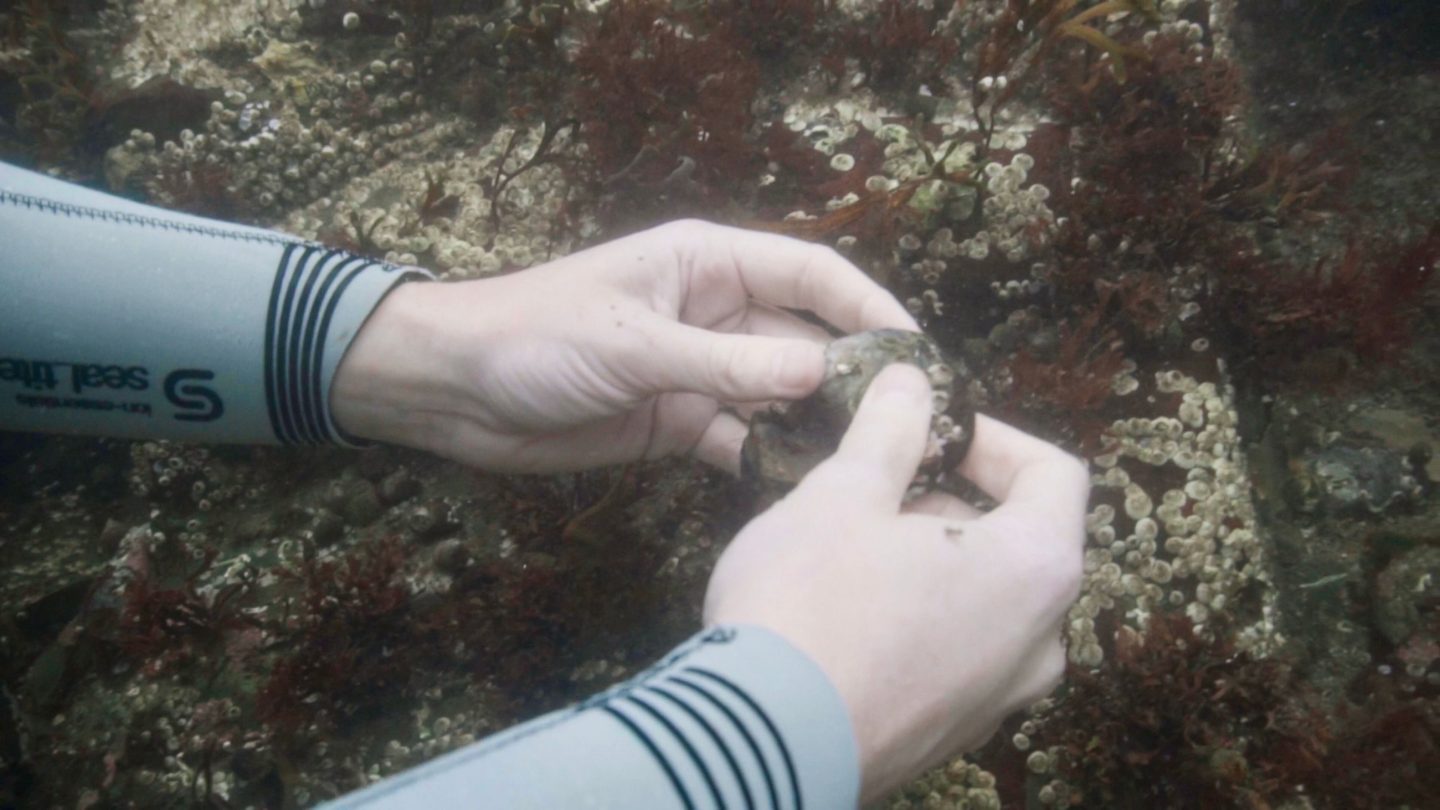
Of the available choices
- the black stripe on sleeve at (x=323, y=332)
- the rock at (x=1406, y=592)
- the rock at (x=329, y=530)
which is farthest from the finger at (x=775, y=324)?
the rock at (x=1406, y=592)

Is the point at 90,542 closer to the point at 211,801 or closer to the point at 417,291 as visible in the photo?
the point at 211,801

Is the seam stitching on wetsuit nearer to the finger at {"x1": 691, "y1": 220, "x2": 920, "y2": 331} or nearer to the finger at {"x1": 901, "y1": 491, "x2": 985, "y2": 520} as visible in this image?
the finger at {"x1": 691, "y1": 220, "x2": 920, "y2": 331}

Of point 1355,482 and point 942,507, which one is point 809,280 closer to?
point 942,507

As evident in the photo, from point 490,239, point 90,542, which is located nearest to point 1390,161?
point 490,239

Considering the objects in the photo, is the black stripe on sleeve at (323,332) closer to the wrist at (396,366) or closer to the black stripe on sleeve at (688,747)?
the wrist at (396,366)

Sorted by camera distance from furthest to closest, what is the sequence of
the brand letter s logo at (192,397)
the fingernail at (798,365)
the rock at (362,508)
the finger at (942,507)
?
the rock at (362,508), the brand letter s logo at (192,397), the finger at (942,507), the fingernail at (798,365)

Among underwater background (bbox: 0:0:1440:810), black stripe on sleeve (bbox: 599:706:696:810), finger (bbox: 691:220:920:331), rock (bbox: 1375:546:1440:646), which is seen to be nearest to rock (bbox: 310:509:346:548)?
underwater background (bbox: 0:0:1440:810)

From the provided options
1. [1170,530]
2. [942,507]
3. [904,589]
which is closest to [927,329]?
[1170,530]
